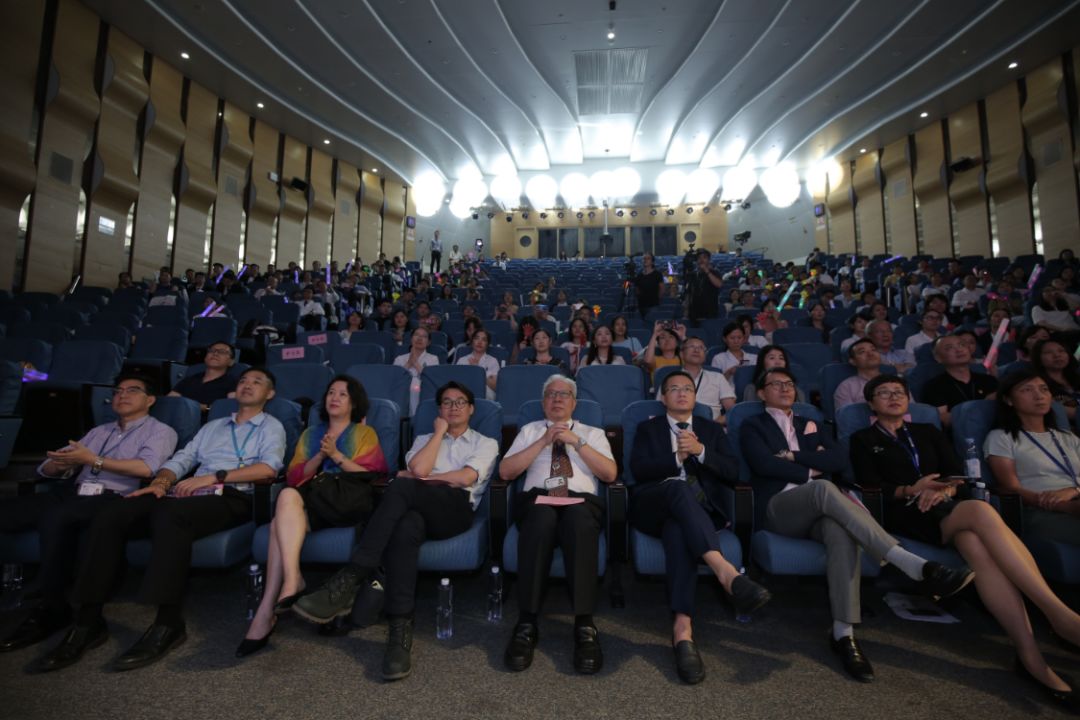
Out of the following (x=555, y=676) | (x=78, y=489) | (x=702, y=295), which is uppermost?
(x=702, y=295)

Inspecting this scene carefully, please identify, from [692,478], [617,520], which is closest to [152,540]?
[617,520]

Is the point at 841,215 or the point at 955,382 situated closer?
the point at 955,382

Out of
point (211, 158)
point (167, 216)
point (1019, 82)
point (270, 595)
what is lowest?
point (270, 595)

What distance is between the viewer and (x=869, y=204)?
15.2 meters

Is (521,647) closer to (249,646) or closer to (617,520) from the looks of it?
(617,520)

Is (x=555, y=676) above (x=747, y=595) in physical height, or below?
below

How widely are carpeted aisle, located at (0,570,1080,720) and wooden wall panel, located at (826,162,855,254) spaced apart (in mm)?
16077

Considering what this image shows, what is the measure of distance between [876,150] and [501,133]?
10.2 meters

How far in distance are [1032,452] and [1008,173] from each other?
11721 mm

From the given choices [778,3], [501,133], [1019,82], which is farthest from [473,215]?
[1019,82]

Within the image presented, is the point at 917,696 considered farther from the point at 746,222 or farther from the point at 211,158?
the point at 746,222

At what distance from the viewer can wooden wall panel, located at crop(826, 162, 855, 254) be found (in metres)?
15.9

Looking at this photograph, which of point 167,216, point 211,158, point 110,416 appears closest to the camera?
point 110,416

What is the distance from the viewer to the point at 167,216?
34.4 ft
